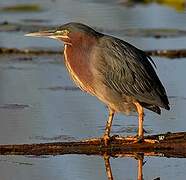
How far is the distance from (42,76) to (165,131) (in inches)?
113

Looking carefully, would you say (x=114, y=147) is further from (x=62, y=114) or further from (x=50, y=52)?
(x=50, y=52)

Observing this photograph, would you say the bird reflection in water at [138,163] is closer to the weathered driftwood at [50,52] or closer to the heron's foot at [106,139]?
the heron's foot at [106,139]

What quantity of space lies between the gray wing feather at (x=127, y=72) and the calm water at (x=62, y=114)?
533 mm

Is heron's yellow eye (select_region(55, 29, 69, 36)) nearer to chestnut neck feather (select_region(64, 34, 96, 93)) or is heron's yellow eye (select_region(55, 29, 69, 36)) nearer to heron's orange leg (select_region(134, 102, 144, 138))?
chestnut neck feather (select_region(64, 34, 96, 93))

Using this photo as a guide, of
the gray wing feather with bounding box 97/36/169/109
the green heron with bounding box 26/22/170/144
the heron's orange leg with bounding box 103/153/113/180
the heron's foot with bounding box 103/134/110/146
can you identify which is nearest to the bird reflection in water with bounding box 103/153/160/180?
the heron's orange leg with bounding box 103/153/113/180

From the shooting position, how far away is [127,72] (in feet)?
24.6

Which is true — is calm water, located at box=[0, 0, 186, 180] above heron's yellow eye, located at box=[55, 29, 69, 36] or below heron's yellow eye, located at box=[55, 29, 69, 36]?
below

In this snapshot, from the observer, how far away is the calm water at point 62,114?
22.1 feet

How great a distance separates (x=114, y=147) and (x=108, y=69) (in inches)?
22.9

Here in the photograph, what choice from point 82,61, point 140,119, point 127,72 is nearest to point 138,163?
point 140,119

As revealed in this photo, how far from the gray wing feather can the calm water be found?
0.53m

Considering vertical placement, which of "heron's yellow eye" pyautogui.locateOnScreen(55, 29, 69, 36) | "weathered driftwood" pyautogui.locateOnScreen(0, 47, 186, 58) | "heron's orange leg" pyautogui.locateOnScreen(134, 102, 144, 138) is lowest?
"weathered driftwood" pyautogui.locateOnScreen(0, 47, 186, 58)

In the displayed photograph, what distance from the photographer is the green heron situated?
742 centimetres

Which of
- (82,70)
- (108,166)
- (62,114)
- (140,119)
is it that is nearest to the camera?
(108,166)
